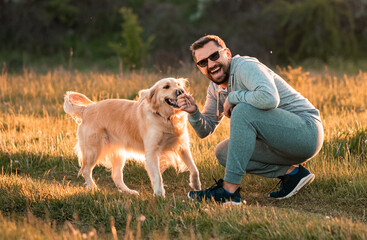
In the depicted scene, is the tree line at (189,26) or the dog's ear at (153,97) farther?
the tree line at (189,26)

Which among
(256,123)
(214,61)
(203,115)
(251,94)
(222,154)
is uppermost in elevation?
(214,61)

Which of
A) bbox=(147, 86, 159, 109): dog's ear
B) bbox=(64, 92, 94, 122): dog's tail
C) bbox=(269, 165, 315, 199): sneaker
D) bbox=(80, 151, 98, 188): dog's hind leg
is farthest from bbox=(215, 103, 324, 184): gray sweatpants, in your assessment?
bbox=(64, 92, 94, 122): dog's tail

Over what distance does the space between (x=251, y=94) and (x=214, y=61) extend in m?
0.47

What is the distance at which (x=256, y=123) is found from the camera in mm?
3154

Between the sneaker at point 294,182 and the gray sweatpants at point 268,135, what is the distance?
22 cm

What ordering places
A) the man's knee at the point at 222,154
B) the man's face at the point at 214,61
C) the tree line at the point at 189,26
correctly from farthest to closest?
the tree line at the point at 189,26, the man's knee at the point at 222,154, the man's face at the point at 214,61

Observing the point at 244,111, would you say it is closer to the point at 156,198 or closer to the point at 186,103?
the point at 186,103

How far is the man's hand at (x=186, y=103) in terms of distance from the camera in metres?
3.36

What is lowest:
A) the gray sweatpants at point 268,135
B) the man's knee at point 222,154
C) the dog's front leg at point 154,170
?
the dog's front leg at point 154,170

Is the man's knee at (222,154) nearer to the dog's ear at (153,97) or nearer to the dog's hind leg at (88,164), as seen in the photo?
the dog's ear at (153,97)

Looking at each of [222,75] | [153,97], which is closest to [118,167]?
[153,97]

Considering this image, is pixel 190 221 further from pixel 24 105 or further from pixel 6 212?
pixel 24 105

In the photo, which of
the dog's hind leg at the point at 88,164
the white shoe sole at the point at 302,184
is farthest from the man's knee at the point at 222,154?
the dog's hind leg at the point at 88,164

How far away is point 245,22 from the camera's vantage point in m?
22.3
